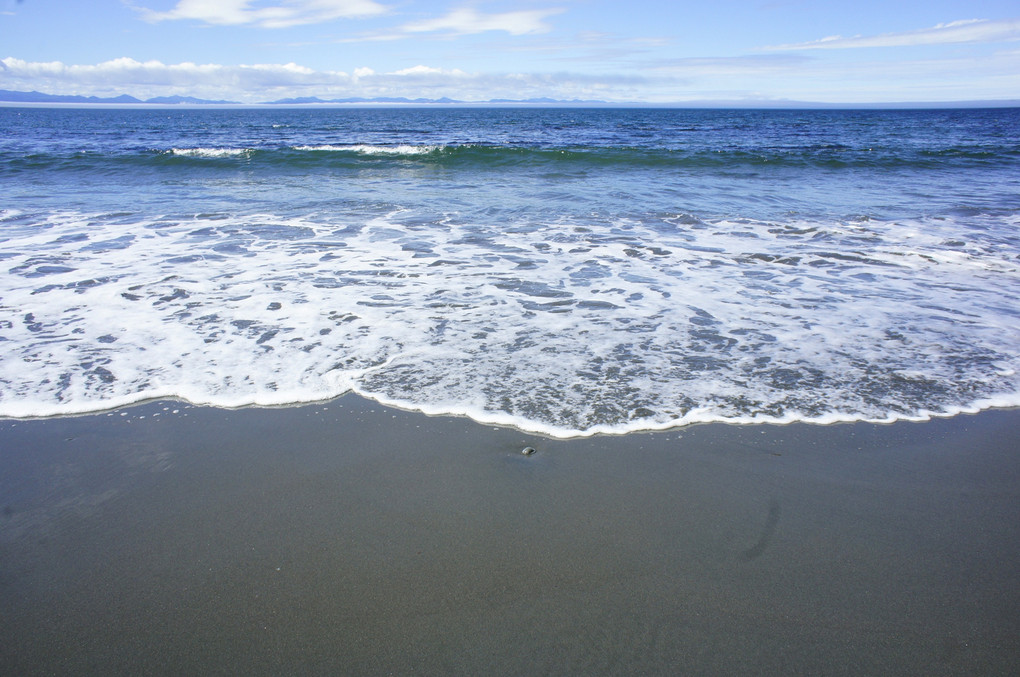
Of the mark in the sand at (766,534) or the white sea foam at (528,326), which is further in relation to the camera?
the white sea foam at (528,326)

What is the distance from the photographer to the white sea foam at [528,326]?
3.17m

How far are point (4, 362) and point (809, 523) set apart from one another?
15.0 feet

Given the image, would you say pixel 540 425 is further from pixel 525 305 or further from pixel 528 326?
pixel 525 305

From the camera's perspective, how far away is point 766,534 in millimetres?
2158

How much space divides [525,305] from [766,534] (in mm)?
2814

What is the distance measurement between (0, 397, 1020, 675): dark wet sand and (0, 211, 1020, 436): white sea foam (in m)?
0.29

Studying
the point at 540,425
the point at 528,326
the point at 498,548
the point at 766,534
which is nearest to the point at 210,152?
the point at 528,326

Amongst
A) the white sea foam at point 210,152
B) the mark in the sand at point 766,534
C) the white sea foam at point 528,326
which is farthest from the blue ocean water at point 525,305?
the white sea foam at point 210,152

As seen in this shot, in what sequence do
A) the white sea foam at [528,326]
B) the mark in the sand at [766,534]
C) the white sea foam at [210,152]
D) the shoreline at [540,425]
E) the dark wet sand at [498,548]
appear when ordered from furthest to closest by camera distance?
the white sea foam at [210,152] → the white sea foam at [528,326] → the shoreline at [540,425] → the mark in the sand at [766,534] → the dark wet sand at [498,548]

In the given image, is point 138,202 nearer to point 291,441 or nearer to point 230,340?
point 230,340

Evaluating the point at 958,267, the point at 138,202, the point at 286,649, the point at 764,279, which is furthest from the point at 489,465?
the point at 138,202

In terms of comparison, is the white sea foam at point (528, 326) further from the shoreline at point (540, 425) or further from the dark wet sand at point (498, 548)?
the dark wet sand at point (498, 548)

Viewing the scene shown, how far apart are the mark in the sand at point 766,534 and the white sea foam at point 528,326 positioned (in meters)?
0.71

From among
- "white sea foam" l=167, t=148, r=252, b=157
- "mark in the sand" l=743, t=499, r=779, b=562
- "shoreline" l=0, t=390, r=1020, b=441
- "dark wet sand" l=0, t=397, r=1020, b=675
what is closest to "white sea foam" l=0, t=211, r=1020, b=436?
"shoreline" l=0, t=390, r=1020, b=441
